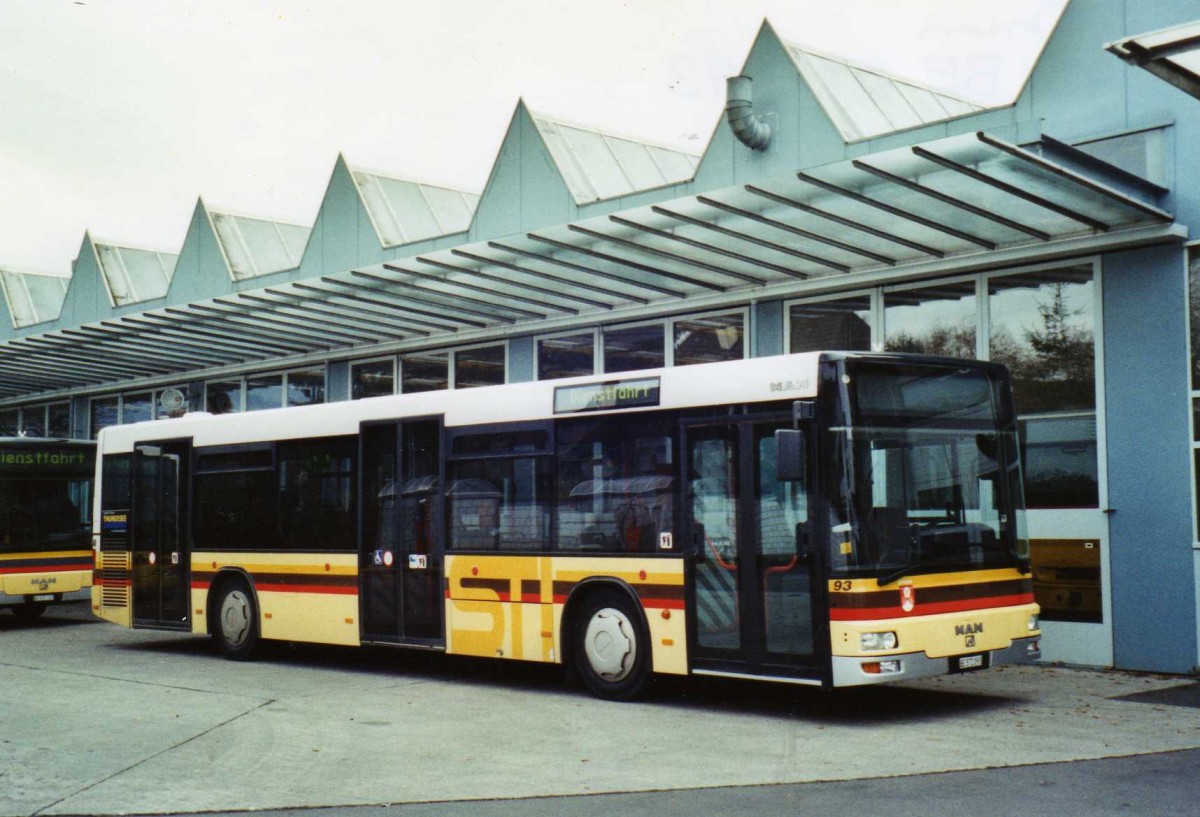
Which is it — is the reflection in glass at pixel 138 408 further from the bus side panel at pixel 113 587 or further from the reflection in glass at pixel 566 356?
the reflection in glass at pixel 566 356

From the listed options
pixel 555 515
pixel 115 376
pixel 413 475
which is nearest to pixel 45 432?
pixel 115 376

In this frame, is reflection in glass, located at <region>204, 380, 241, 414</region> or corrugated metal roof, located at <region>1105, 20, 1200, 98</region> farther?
reflection in glass, located at <region>204, 380, 241, 414</region>

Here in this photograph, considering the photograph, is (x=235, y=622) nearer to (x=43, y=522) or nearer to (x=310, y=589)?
(x=310, y=589)

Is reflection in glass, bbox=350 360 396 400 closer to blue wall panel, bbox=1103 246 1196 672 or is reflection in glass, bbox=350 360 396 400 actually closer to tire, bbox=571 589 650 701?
tire, bbox=571 589 650 701

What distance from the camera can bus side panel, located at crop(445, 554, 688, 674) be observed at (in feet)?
36.2

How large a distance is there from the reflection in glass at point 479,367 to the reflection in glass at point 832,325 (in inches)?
216

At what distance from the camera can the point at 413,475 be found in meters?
13.5

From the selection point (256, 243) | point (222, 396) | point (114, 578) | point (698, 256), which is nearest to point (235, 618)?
point (114, 578)

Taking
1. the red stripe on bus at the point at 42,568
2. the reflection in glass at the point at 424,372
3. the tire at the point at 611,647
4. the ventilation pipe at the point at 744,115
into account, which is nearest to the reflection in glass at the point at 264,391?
the reflection in glass at the point at 424,372

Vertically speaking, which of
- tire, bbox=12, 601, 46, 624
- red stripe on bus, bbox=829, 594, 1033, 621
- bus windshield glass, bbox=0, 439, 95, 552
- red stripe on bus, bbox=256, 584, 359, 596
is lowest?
tire, bbox=12, 601, 46, 624

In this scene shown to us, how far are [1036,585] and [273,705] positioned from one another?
754 cm

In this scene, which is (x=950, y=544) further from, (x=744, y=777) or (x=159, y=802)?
(x=159, y=802)

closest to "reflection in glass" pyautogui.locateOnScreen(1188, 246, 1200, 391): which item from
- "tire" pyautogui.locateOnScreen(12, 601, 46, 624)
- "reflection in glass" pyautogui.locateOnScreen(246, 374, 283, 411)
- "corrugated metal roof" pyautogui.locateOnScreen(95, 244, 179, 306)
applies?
"reflection in glass" pyautogui.locateOnScreen(246, 374, 283, 411)

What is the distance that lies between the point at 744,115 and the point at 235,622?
856 centimetres
